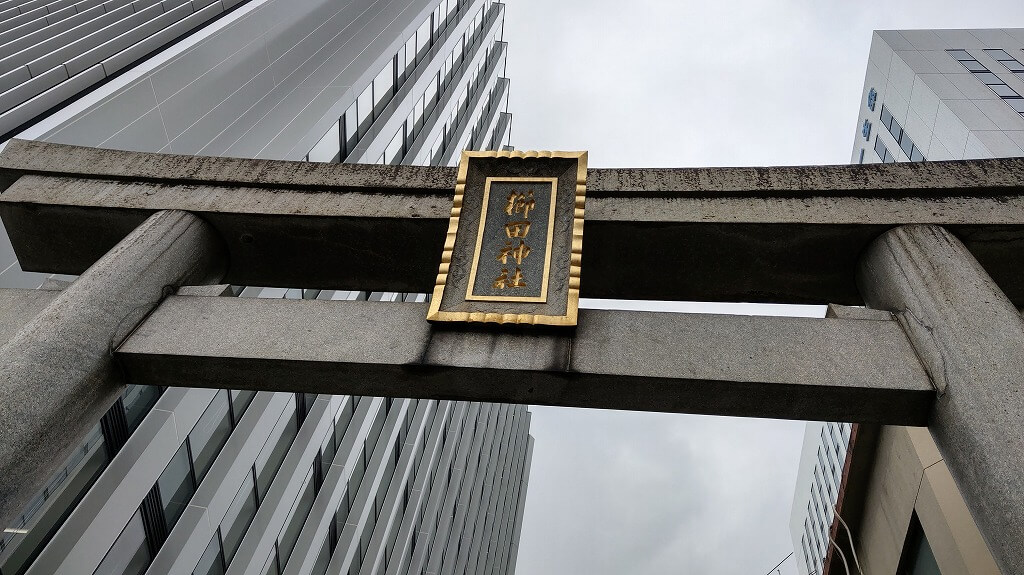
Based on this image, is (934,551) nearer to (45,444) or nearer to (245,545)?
(45,444)

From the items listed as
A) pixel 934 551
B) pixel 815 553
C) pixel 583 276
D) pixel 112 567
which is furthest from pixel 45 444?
pixel 815 553

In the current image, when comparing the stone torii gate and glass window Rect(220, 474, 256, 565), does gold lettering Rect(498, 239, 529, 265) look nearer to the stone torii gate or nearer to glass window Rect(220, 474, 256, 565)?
the stone torii gate

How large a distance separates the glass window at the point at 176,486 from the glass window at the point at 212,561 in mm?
1225

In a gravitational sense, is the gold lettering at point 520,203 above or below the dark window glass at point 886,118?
below

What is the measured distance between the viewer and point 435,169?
6.48m

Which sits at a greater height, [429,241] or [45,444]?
[429,241]

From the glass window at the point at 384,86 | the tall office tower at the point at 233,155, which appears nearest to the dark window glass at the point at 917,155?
the tall office tower at the point at 233,155

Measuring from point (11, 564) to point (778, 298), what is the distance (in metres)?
9.41

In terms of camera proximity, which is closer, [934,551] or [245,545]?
[934,551]

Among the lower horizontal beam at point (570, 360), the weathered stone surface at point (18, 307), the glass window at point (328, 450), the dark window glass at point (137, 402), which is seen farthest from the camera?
the glass window at point (328, 450)

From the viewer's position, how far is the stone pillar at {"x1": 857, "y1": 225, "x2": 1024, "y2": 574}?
3.77 m

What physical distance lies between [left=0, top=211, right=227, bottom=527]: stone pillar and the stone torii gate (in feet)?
0.05

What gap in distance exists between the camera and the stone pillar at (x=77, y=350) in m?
4.21

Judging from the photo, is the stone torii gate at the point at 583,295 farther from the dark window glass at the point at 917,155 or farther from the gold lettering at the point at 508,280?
the dark window glass at the point at 917,155
